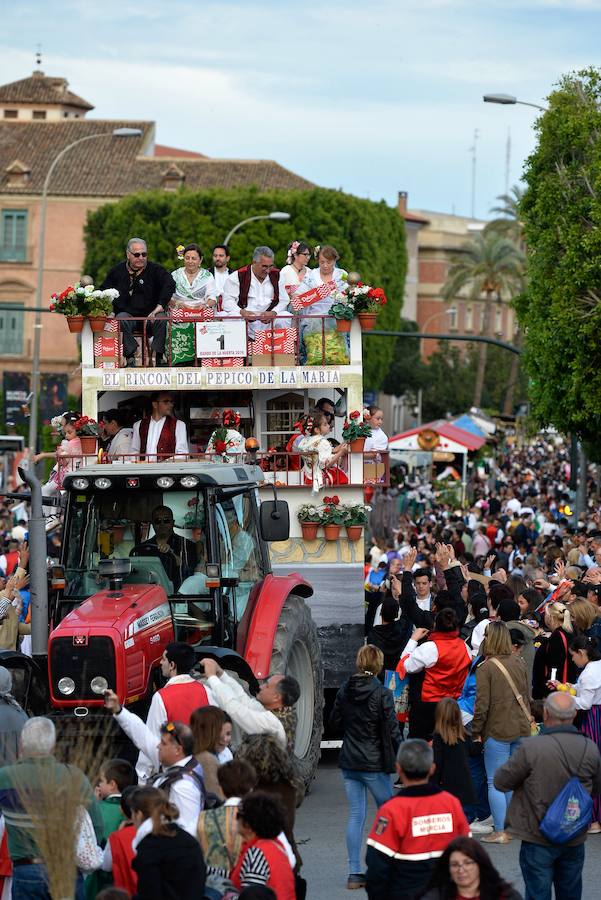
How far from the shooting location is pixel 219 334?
51.3 feet

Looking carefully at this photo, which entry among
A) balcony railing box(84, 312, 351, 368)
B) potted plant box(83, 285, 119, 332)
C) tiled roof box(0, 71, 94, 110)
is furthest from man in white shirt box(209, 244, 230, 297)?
tiled roof box(0, 71, 94, 110)

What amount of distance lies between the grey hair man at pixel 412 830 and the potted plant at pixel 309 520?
7.45 m

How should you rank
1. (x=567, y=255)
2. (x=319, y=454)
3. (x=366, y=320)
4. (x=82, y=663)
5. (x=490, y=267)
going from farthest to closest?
1. (x=490, y=267)
2. (x=567, y=255)
3. (x=366, y=320)
4. (x=319, y=454)
5. (x=82, y=663)

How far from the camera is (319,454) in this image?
15.4 meters

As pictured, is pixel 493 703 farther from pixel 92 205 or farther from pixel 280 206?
pixel 92 205

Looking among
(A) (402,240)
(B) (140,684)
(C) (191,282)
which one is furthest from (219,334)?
(A) (402,240)

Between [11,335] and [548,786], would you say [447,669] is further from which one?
[11,335]

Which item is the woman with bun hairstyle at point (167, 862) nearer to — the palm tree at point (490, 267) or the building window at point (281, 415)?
the building window at point (281, 415)

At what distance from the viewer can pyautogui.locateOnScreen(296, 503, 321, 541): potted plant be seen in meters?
15.3

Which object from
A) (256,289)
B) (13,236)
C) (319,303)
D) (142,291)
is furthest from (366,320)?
(13,236)

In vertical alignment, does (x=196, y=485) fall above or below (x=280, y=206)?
below

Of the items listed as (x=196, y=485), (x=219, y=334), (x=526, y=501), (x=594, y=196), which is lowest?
(x=526, y=501)

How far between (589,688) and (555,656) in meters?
0.72

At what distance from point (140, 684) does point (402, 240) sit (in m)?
70.5
